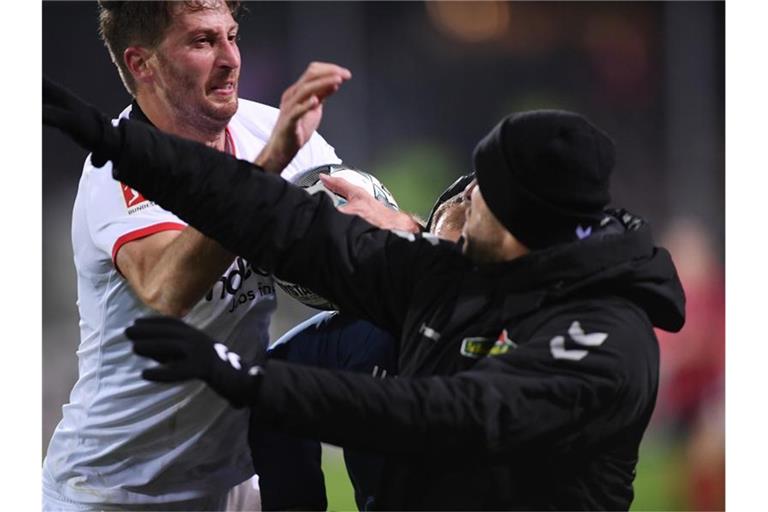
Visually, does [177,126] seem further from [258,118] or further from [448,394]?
[448,394]

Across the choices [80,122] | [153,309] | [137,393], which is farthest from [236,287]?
[80,122]

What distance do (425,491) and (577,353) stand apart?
309mm

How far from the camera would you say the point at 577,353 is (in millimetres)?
1453

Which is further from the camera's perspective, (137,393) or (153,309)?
(137,393)

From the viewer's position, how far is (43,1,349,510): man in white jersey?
7.21 ft

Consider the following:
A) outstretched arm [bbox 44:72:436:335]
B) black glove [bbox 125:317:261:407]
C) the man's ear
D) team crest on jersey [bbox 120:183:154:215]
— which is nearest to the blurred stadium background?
the man's ear

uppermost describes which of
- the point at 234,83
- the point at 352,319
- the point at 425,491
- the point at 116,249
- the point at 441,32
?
the point at 441,32

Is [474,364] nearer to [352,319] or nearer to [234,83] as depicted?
[352,319]

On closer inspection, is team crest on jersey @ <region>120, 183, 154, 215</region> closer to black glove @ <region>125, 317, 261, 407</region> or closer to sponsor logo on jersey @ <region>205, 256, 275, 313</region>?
sponsor logo on jersey @ <region>205, 256, 275, 313</region>

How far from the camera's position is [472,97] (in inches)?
117

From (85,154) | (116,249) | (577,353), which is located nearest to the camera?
(577,353)

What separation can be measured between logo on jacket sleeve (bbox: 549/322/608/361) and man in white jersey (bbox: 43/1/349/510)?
2.88 ft

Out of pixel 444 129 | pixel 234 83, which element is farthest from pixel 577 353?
pixel 444 129

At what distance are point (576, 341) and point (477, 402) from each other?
0.18 m
